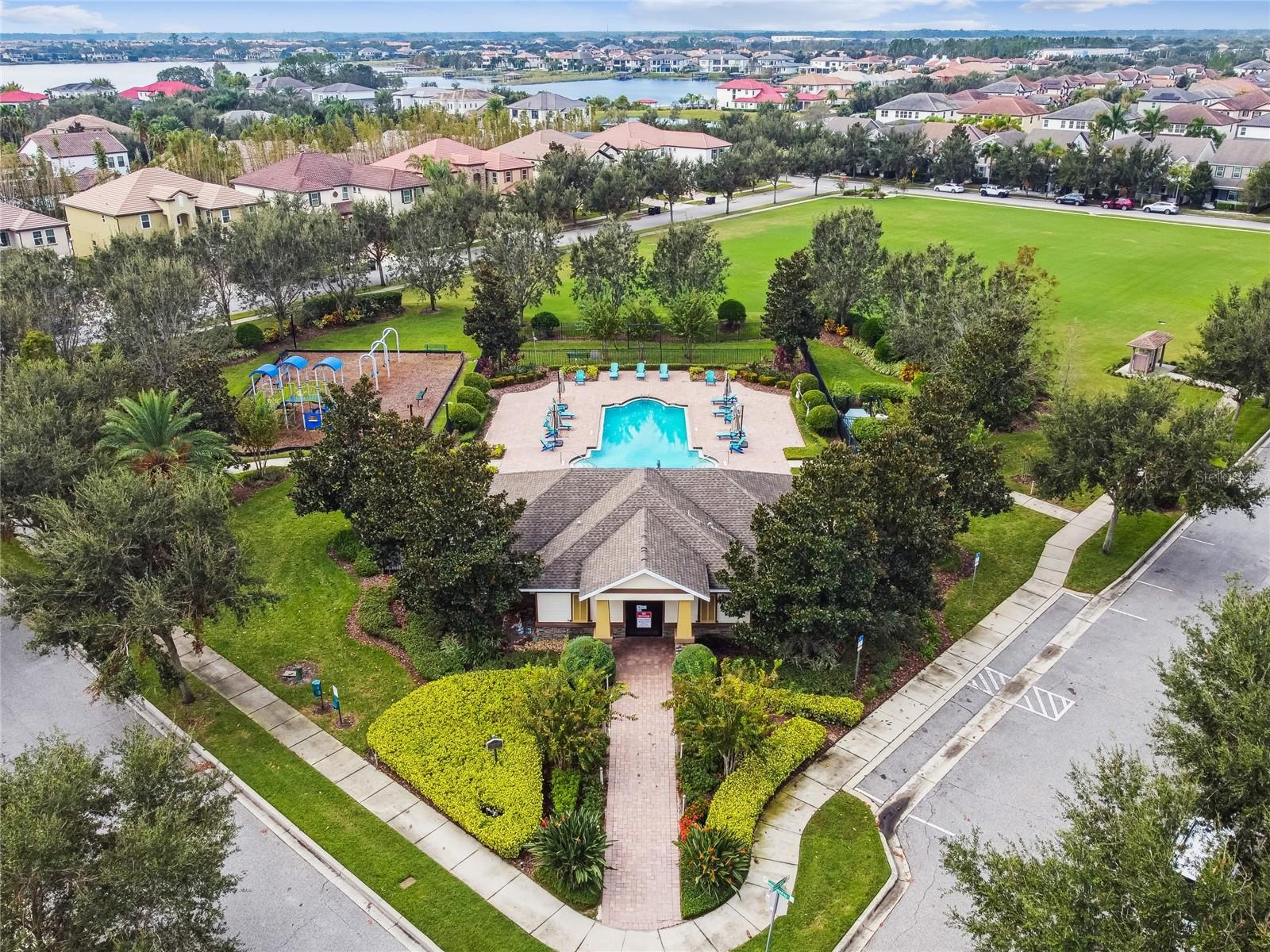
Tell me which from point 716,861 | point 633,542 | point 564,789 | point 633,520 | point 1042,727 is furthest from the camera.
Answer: point 633,520

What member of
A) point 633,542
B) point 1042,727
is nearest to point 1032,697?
point 1042,727

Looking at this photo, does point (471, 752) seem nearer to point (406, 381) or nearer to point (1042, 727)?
point (1042, 727)

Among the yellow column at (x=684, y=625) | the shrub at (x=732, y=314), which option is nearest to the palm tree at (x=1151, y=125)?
the shrub at (x=732, y=314)

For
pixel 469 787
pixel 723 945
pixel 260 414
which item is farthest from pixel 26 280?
pixel 723 945

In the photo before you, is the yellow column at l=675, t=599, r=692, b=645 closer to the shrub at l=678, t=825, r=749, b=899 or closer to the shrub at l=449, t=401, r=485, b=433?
the shrub at l=678, t=825, r=749, b=899

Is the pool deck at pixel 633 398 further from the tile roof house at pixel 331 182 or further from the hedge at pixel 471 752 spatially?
the tile roof house at pixel 331 182

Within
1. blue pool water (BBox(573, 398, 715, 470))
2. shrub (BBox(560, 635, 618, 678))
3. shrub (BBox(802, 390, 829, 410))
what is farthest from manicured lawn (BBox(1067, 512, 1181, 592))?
shrub (BBox(560, 635, 618, 678))
